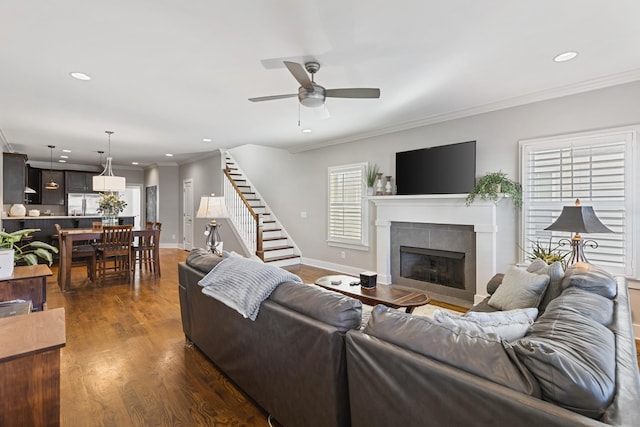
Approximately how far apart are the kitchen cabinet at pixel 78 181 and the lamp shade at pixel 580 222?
1122 centimetres

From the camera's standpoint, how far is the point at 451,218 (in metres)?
4.36

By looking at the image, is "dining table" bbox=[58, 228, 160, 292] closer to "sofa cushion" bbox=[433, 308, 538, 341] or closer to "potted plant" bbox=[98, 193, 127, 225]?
"potted plant" bbox=[98, 193, 127, 225]

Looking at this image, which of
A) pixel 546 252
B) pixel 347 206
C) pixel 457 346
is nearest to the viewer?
pixel 457 346

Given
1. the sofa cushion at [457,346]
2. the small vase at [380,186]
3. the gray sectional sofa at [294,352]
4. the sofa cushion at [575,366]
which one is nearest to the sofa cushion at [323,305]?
the gray sectional sofa at [294,352]

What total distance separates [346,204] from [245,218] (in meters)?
2.23

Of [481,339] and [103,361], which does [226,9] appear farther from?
[103,361]

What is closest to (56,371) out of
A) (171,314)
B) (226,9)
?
(226,9)

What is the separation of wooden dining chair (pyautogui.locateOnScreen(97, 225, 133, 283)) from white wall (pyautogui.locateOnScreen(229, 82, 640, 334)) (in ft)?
10.3

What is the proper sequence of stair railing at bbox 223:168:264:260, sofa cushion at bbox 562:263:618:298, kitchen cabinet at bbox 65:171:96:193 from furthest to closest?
kitchen cabinet at bbox 65:171:96:193 < stair railing at bbox 223:168:264:260 < sofa cushion at bbox 562:263:618:298

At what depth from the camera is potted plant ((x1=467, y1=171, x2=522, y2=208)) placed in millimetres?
3811

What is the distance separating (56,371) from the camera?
4.73 ft

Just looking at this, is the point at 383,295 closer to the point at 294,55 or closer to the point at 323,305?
the point at 323,305

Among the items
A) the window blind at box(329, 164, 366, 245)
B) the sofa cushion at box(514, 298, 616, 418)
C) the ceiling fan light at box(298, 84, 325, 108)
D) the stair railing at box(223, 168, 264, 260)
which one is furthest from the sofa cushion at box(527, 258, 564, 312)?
the stair railing at box(223, 168, 264, 260)

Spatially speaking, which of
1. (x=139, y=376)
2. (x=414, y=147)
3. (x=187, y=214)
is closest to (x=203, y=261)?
(x=139, y=376)
